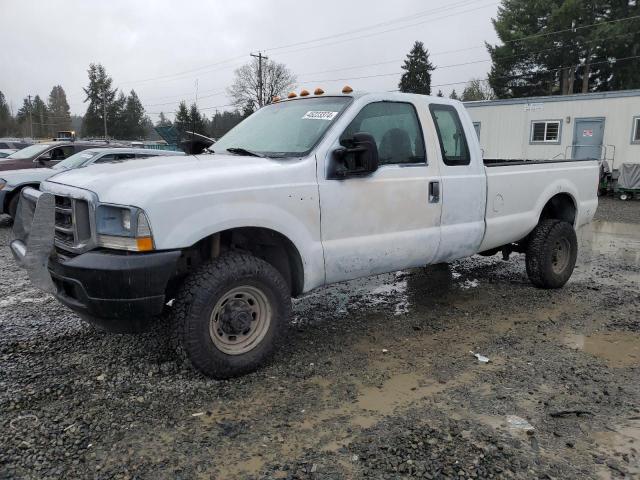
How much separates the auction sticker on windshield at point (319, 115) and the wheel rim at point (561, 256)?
11.1 feet

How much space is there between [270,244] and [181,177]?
2.77ft

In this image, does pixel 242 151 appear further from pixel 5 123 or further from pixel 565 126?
pixel 5 123

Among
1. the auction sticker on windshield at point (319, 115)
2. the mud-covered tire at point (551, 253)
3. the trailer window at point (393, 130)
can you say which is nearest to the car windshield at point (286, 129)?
the auction sticker on windshield at point (319, 115)

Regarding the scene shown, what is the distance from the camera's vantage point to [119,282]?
10.1 feet

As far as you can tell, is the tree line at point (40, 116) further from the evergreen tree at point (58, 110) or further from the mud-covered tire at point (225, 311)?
the mud-covered tire at point (225, 311)

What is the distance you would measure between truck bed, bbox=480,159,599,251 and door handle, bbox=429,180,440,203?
2.50 feet

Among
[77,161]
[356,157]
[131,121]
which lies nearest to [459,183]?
[356,157]

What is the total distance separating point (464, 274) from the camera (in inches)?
269

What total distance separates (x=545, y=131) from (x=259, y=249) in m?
18.7

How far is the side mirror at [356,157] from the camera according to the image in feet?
12.5

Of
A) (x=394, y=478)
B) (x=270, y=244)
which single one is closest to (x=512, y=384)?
(x=394, y=478)

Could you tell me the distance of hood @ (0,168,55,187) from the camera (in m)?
10.2

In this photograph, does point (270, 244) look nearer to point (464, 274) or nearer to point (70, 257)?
point (70, 257)

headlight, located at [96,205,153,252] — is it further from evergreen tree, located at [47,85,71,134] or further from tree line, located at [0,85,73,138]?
evergreen tree, located at [47,85,71,134]
